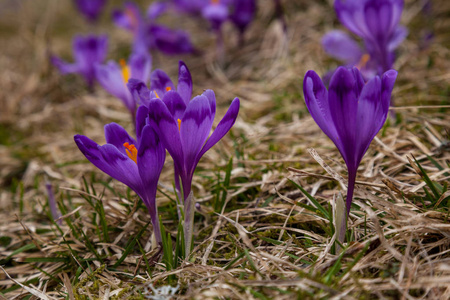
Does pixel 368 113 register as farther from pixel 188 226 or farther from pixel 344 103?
pixel 188 226

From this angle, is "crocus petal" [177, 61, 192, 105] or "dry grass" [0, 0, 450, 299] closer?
"dry grass" [0, 0, 450, 299]

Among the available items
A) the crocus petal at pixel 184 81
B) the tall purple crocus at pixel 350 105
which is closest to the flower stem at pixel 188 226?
the crocus petal at pixel 184 81

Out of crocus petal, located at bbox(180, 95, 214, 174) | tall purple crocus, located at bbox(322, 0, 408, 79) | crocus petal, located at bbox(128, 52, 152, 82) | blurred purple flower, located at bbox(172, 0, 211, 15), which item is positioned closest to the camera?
crocus petal, located at bbox(180, 95, 214, 174)

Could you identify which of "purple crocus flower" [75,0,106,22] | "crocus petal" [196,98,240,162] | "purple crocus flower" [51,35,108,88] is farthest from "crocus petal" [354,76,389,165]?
"purple crocus flower" [75,0,106,22]

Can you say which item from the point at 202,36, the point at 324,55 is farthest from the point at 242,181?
the point at 202,36

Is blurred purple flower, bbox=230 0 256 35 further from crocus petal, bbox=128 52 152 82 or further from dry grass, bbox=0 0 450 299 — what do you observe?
crocus petal, bbox=128 52 152 82

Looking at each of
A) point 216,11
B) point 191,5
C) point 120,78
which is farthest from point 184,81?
point 191,5

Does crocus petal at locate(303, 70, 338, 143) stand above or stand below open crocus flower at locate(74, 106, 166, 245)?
above
